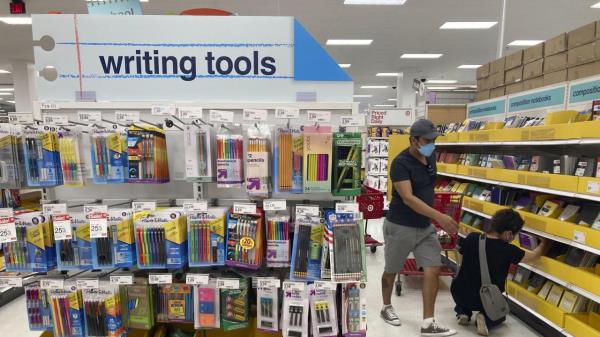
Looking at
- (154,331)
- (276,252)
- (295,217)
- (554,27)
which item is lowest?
(154,331)

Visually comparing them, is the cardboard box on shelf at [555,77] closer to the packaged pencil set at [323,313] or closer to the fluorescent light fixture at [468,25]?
the packaged pencil set at [323,313]

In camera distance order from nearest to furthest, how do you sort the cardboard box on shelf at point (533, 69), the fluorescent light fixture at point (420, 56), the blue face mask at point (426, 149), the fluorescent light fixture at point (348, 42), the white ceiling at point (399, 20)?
the blue face mask at point (426, 149) < the cardboard box on shelf at point (533, 69) < the white ceiling at point (399, 20) < the fluorescent light fixture at point (348, 42) < the fluorescent light fixture at point (420, 56)

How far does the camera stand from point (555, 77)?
3320 millimetres

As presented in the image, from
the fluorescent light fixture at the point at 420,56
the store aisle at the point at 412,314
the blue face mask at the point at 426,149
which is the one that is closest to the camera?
the blue face mask at the point at 426,149

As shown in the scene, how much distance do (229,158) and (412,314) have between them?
2693 millimetres

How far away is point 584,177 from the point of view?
2477mm

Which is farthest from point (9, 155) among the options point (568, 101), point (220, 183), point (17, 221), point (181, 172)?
point (568, 101)

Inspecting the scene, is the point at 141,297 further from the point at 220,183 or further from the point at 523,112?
the point at 523,112

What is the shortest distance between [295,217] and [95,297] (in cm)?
116

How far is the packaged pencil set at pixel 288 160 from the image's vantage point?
1667 mm

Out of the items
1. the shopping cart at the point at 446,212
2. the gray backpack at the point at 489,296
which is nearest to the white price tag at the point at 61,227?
the gray backpack at the point at 489,296

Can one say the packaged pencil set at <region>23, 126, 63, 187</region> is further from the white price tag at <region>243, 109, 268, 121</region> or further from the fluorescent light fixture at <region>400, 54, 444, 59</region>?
the fluorescent light fixture at <region>400, 54, 444, 59</region>

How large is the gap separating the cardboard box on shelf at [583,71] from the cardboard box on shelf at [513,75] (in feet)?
2.37

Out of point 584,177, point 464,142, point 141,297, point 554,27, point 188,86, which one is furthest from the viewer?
point 554,27
